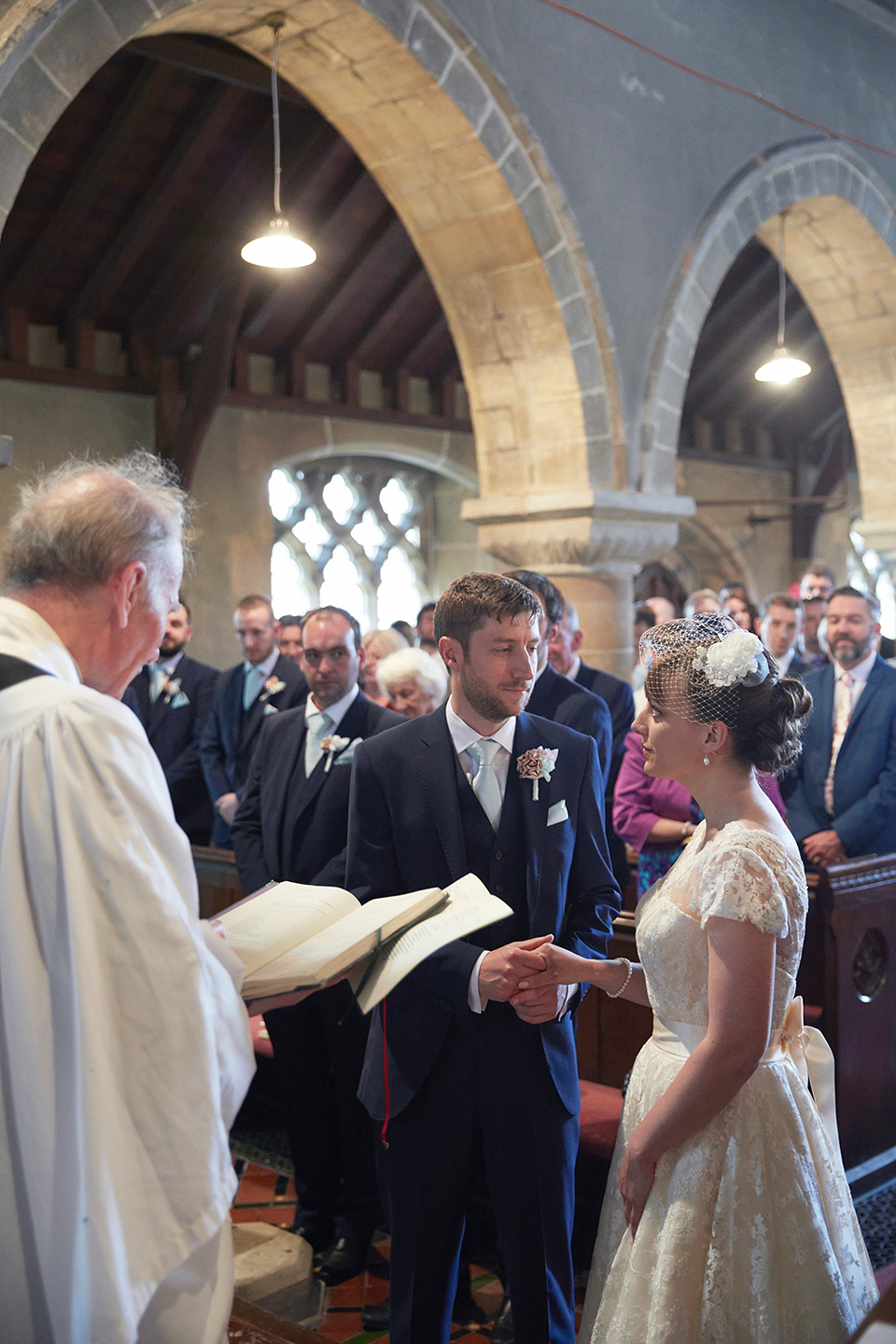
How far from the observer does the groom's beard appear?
2287 millimetres

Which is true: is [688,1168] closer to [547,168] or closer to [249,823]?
[249,823]

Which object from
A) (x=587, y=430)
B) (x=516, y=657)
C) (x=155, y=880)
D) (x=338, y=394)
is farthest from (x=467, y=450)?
(x=155, y=880)

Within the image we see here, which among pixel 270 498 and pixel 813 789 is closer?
pixel 813 789

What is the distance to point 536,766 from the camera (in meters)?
2.29

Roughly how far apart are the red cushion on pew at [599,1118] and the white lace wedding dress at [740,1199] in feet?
3.11

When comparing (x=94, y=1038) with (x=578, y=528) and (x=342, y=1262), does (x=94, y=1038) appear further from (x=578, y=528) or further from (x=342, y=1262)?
(x=578, y=528)

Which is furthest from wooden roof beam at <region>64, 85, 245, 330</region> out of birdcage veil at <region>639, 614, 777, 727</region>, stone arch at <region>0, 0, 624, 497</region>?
birdcage veil at <region>639, 614, 777, 727</region>

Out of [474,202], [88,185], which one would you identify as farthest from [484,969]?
[88,185]

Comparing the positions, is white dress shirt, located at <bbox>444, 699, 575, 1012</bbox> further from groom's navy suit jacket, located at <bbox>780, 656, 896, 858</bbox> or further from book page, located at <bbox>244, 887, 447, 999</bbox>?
groom's navy suit jacket, located at <bbox>780, 656, 896, 858</bbox>

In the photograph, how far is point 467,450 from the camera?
37.2ft

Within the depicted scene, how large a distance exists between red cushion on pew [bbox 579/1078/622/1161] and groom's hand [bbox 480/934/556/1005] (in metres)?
0.91

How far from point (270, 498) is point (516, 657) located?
8.44m

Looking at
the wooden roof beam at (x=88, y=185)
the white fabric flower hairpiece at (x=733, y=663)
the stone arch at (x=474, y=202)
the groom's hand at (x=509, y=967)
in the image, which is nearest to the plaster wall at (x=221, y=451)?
the wooden roof beam at (x=88, y=185)

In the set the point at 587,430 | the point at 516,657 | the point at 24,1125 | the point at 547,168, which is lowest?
the point at 24,1125
